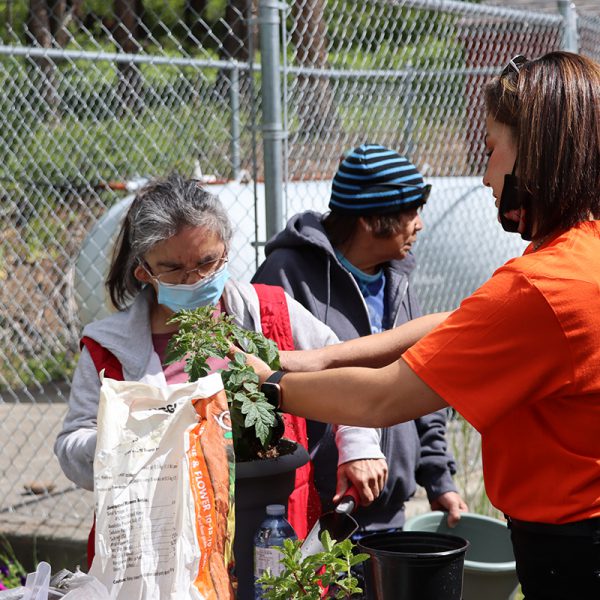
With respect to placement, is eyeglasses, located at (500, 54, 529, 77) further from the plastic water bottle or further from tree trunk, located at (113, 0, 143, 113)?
tree trunk, located at (113, 0, 143, 113)

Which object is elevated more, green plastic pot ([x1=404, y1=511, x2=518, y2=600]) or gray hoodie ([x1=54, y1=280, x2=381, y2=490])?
gray hoodie ([x1=54, y1=280, x2=381, y2=490])

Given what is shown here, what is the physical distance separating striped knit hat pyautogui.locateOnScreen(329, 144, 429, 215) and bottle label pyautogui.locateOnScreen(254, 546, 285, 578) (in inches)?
60.5

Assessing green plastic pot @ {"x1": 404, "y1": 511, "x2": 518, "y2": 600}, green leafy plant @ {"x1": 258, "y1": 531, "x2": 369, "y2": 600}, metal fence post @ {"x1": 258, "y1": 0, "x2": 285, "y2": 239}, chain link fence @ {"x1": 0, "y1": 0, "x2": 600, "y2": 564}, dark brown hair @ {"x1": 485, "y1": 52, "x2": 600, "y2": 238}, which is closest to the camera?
green leafy plant @ {"x1": 258, "y1": 531, "x2": 369, "y2": 600}

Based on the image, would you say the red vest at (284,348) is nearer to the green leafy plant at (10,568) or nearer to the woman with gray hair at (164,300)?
the woman with gray hair at (164,300)

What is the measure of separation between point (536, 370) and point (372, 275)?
152 centimetres

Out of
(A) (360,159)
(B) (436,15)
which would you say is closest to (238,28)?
(B) (436,15)

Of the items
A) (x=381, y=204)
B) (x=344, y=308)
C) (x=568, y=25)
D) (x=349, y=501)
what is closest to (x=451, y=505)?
(x=344, y=308)

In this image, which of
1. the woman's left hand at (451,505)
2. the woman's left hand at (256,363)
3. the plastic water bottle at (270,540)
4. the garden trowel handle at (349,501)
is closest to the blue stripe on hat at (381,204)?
the woman's left hand at (451,505)

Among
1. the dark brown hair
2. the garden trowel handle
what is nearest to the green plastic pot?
the garden trowel handle

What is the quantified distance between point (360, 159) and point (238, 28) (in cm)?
920

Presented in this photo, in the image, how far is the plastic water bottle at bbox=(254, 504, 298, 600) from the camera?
1971 millimetres

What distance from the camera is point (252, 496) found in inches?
80.2

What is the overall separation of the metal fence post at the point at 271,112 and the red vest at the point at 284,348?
1.03 metres

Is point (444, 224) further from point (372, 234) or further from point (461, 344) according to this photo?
point (461, 344)
